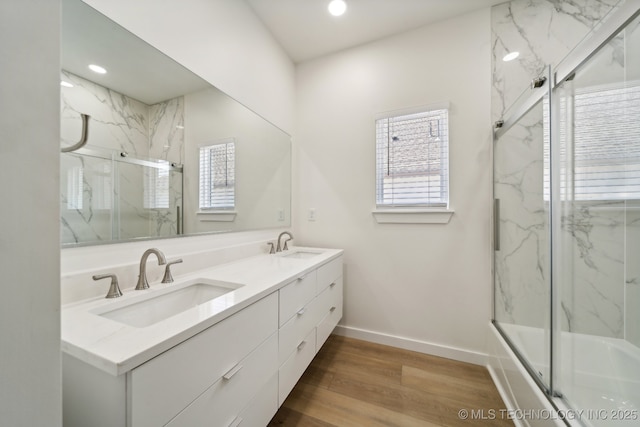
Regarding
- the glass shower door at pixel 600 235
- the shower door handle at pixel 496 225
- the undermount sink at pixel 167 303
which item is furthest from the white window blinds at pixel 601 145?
the undermount sink at pixel 167 303

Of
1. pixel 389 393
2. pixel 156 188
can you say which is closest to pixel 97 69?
pixel 156 188

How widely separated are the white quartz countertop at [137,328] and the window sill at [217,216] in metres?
0.35

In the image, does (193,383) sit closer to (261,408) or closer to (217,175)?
(261,408)

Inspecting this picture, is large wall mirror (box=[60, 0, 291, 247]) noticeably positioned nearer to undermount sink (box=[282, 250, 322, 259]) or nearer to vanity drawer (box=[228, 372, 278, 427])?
undermount sink (box=[282, 250, 322, 259])

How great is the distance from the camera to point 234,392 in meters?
0.82

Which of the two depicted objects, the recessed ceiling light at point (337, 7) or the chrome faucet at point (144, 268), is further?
the recessed ceiling light at point (337, 7)

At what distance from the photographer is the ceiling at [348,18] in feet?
5.49

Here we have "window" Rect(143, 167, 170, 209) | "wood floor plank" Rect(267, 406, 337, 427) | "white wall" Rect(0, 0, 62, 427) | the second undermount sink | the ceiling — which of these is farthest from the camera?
the second undermount sink

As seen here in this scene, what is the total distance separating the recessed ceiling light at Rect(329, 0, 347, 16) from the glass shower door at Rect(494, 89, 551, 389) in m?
1.44

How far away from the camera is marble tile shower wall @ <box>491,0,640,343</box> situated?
49.3 inches

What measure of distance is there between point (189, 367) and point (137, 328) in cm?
18

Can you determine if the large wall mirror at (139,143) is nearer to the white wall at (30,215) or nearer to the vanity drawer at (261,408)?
the white wall at (30,215)

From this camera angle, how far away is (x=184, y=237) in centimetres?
125

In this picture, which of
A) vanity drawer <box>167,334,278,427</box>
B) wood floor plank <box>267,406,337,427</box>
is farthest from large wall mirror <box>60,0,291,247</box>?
wood floor plank <box>267,406,337,427</box>
